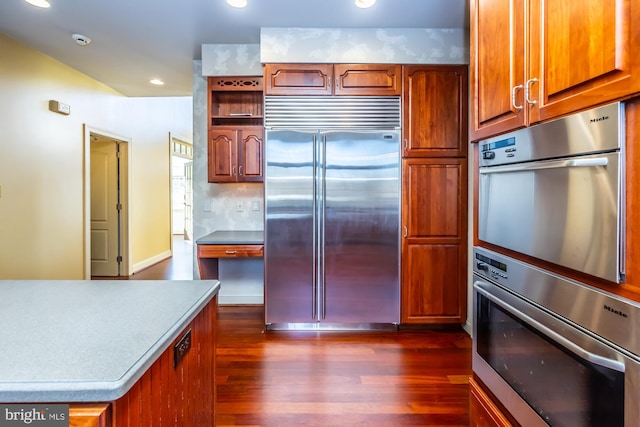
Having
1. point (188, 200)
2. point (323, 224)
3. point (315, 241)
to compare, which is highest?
point (188, 200)

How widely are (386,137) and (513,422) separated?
85.8 inches

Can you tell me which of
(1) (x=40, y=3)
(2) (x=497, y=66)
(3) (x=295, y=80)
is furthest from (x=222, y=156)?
(2) (x=497, y=66)

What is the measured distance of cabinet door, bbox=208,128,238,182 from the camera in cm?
334

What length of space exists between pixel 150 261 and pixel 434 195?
15.8ft

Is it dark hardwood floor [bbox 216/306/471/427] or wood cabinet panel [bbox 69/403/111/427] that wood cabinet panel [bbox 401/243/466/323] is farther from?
wood cabinet panel [bbox 69/403/111/427]

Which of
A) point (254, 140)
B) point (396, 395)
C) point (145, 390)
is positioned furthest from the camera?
point (254, 140)

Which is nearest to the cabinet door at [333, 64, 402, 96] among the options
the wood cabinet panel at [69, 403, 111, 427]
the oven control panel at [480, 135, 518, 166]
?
the oven control panel at [480, 135, 518, 166]

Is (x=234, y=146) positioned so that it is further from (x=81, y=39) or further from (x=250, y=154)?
(x=81, y=39)

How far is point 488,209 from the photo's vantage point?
1.47 meters

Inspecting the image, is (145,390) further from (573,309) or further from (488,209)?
(488,209)

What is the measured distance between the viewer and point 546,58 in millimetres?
1107

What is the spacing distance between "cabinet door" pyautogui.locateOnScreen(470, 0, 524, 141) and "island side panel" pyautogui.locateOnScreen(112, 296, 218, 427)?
4.49ft

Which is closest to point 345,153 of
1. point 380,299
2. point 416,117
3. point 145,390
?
point 416,117

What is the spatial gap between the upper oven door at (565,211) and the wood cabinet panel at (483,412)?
2.21ft
